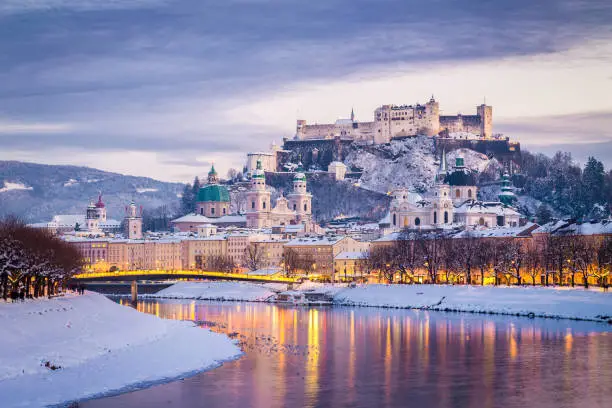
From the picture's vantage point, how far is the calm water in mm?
40625

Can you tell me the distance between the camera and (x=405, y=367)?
4978cm

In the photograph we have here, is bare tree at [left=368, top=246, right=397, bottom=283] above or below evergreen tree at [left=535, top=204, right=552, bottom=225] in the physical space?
below

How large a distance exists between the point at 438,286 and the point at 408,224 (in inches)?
2922

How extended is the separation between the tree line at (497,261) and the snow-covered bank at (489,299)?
558 centimetres

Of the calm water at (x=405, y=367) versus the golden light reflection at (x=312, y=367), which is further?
the golden light reflection at (x=312, y=367)

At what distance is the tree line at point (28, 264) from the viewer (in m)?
60.2

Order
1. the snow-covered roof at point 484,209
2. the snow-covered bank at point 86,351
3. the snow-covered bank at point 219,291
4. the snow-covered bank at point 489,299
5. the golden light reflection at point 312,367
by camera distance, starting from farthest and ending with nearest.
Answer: the snow-covered roof at point 484,209
the snow-covered bank at point 219,291
the snow-covered bank at point 489,299
the golden light reflection at point 312,367
the snow-covered bank at point 86,351

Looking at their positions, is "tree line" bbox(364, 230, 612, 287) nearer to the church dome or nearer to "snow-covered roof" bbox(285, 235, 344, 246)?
"snow-covered roof" bbox(285, 235, 344, 246)

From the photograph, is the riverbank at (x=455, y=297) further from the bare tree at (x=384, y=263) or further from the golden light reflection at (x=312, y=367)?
the golden light reflection at (x=312, y=367)

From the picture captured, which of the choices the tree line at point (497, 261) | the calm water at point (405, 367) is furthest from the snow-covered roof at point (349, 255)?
the calm water at point (405, 367)

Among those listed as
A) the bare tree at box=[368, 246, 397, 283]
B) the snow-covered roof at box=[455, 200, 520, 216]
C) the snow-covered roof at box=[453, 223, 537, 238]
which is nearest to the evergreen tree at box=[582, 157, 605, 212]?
the snow-covered roof at box=[455, 200, 520, 216]

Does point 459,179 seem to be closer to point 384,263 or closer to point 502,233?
point 502,233

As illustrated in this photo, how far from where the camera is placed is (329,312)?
89000 millimetres

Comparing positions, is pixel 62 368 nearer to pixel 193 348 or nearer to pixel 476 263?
pixel 193 348
